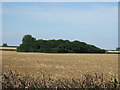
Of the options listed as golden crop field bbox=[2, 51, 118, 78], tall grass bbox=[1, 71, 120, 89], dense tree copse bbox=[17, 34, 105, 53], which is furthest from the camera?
dense tree copse bbox=[17, 34, 105, 53]

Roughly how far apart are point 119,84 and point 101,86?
25.7 inches

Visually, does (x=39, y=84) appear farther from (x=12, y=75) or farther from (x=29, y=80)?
(x=12, y=75)

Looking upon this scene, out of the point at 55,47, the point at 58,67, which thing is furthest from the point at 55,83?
the point at 55,47

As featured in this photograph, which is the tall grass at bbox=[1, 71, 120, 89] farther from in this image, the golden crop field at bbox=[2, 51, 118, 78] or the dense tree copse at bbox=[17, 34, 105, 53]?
the dense tree copse at bbox=[17, 34, 105, 53]

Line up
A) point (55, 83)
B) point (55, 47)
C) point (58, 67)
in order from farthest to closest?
1. point (55, 47)
2. point (58, 67)
3. point (55, 83)

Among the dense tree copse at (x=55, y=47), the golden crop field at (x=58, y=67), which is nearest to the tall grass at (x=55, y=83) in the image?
the golden crop field at (x=58, y=67)

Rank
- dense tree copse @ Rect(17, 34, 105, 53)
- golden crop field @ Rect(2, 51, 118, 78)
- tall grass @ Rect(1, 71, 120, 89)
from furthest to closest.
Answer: dense tree copse @ Rect(17, 34, 105, 53)
golden crop field @ Rect(2, 51, 118, 78)
tall grass @ Rect(1, 71, 120, 89)

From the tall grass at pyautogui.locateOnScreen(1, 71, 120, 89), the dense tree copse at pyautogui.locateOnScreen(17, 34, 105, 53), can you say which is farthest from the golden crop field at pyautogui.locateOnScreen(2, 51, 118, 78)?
the dense tree copse at pyautogui.locateOnScreen(17, 34, 105, 53)

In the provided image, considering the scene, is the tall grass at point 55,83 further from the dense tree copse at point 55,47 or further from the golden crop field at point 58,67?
the dense tree copse at point 55,47

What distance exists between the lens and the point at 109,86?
572 centimetres

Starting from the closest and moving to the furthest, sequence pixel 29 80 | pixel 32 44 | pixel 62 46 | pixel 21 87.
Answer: pixel 21 87
pixel 29 80
pixel 62 46
pixel 32 44

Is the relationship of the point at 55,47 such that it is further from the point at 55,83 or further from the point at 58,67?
the point at 55,83

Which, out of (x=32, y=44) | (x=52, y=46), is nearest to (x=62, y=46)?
(x=52, y=46)

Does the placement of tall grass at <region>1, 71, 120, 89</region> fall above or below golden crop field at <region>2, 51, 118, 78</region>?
above
